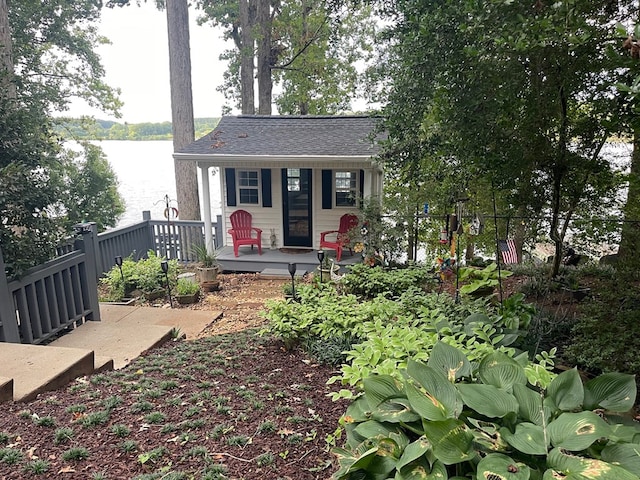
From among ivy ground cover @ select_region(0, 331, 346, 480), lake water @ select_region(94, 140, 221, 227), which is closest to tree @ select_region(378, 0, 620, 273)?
ivy ground cover @ select_region(0, 331, 346, 480)

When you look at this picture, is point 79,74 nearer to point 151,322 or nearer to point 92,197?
point 92,197

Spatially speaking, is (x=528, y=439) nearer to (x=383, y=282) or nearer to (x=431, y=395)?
(x=431, y=395)

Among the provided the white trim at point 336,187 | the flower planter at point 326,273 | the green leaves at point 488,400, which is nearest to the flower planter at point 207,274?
the flower planter at point 326,273

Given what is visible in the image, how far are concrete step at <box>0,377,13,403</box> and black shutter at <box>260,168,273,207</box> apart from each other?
21.1ft

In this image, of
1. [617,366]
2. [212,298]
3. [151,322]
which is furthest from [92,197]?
[617,366]

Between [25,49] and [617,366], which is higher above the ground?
A: [25,49]

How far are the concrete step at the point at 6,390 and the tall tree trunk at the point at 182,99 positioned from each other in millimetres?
7827

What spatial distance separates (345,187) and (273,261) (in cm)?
208

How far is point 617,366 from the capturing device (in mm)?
2875

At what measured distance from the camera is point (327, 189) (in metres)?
8.46

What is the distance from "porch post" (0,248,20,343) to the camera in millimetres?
3494

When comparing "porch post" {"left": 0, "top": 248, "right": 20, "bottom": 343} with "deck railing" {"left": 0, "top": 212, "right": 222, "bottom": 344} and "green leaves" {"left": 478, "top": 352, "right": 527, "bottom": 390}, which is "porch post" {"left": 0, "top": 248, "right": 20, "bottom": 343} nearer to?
"deck railing" {"left": 0, "top": 212, "right": 222, "bottom": 344}

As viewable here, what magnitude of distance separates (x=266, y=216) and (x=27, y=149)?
517cm

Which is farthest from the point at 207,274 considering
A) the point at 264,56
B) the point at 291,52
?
the point at 291,52
